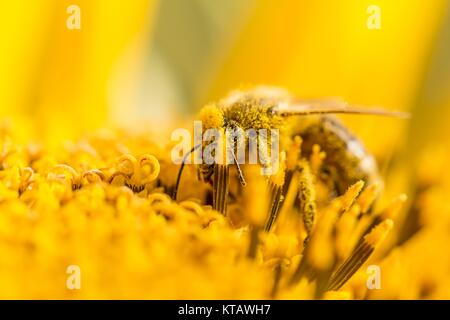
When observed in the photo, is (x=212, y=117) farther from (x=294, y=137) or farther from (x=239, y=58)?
(x=239, y=58)

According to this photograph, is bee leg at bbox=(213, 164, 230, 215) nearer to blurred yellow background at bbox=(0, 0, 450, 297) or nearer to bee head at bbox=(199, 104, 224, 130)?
bee head at bbox=(199, 104, 224, 130)

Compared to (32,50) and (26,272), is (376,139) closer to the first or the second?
(32,50)

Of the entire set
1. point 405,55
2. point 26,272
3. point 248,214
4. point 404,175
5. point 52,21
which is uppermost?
point 52,21

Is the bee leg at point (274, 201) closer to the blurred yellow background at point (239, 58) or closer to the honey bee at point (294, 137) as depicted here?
the honey bee at point (294, 137)

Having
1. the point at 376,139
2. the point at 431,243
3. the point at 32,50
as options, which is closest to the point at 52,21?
the point at 32,50

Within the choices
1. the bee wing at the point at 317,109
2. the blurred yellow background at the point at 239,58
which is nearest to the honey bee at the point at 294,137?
the bee wing at the point at 317,109

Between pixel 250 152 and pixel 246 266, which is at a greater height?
pixel 250 152

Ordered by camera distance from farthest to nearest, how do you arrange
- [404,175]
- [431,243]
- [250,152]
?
[404,175] → [431,243] → [250,152]

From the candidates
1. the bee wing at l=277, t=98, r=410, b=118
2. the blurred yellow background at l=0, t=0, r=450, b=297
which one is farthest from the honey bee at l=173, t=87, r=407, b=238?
the blurred yellow background at l=0, t=0, r=450, b=297
